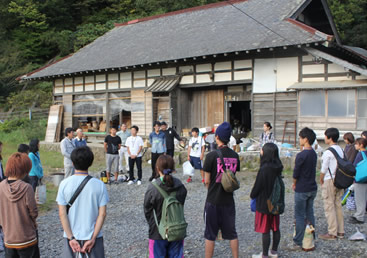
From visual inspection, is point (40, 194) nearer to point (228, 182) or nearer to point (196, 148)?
point (196, 148)

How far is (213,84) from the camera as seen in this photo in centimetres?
1251

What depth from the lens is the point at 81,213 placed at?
270cm

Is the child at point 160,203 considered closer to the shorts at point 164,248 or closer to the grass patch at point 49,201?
the shorts at point 164,248

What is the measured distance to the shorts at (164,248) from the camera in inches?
119

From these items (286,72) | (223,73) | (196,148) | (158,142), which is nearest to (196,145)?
(196,148)

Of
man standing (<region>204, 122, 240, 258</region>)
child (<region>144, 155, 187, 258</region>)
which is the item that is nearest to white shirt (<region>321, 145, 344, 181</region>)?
man standing (<region>204, 122, 240, 258</region>)

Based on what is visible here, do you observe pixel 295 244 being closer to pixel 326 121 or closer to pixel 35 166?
pixel 35 166

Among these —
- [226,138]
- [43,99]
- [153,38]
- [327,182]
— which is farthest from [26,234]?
[43,99]

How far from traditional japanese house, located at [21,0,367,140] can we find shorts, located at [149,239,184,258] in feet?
27.8

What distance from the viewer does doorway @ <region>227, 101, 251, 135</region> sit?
14.2 m

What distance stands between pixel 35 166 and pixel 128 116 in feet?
31.5

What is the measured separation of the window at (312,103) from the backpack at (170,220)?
8647 mm

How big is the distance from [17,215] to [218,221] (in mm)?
1991

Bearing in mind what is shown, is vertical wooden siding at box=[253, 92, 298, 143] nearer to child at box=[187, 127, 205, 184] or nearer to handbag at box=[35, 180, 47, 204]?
child at box=[187, 127, 205, 184]
